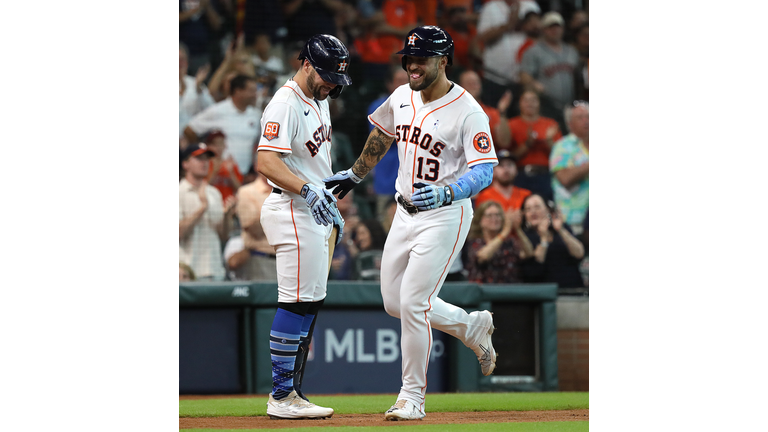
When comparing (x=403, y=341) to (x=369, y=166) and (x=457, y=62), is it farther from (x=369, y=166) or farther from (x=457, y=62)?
(x=457, y=62)

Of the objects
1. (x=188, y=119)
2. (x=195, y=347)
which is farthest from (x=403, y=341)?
(x=188, y=119)

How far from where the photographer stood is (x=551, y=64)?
930 centimetres

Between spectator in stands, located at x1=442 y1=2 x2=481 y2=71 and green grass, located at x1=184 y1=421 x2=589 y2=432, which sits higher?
spectator in stands, located at x1=442 y1=2 x2=481 y2=71

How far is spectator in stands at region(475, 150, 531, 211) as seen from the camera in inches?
298

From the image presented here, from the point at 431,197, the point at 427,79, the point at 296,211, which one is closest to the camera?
the point at 431,197

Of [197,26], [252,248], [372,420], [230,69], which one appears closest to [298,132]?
[372,420]

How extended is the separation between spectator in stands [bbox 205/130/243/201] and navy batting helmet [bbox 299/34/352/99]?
3424mm

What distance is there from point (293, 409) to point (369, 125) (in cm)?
487

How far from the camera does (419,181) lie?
4.14 m

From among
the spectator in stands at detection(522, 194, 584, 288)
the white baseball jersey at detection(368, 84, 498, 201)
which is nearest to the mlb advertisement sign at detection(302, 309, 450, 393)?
the spectator in stands at detection(522, 194, 584, 288)

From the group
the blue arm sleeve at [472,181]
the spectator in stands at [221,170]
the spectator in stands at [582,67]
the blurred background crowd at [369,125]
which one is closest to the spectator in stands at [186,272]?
the blurred background crowd at [369,125]

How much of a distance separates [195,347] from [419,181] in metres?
3.04

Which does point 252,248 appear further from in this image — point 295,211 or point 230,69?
point 295,211

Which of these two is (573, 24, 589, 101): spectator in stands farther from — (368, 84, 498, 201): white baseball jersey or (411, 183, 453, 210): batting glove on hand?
(411, 183, 453, 210): batting glove on hand
